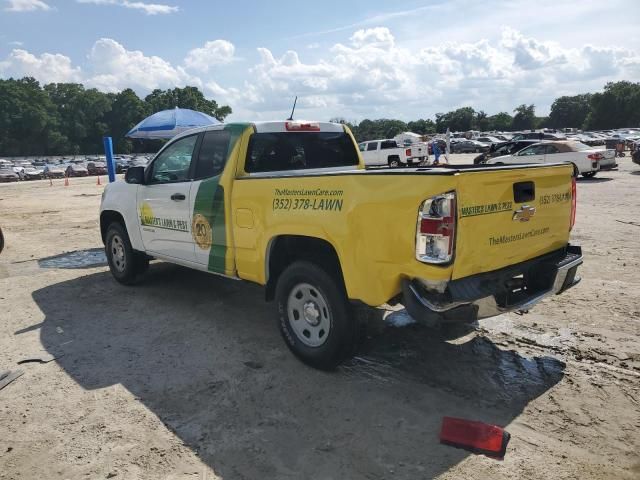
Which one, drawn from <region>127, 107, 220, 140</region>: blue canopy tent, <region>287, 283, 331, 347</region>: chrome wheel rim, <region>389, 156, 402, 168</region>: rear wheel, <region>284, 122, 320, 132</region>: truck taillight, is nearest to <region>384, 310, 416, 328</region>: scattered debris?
<region>287, 283, 331, 347</region>: chrome wheel rim

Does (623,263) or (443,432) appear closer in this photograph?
(443,432)

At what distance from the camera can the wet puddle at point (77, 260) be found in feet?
27.0

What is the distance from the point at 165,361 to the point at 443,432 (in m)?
2.45

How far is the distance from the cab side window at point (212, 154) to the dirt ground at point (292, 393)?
158cm

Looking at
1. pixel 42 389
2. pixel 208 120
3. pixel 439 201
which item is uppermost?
pixel 208 120

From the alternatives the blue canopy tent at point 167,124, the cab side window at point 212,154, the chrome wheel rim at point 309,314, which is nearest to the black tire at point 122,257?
the cab side window at point 212,154

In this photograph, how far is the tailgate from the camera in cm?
317

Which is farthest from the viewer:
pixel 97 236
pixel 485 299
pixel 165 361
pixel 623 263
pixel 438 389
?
pixel 97 236

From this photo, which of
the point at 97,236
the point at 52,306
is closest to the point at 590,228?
the point at 52,306

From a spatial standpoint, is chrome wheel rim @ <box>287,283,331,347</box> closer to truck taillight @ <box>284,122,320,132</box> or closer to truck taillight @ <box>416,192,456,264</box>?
truck taillight @ <box>416,192,456,264</box>

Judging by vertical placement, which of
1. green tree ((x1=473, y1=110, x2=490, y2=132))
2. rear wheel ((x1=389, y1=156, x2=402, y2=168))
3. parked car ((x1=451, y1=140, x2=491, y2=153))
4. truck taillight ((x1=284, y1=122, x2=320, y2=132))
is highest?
green tree ((x1=473, y1=110, x2=490, y2=132))

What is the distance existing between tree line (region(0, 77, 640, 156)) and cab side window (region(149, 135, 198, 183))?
93.1m

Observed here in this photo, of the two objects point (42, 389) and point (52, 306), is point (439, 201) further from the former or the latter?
point (52, 306)

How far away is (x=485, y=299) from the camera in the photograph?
Answer: 3.33 metres
